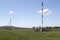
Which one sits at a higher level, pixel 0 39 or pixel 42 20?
pixel 42 20

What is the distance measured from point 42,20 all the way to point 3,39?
Result: 48.3m

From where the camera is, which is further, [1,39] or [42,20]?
[42,20]

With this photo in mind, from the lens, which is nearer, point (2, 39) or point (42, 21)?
point (2, 39)

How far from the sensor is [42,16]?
8881cm

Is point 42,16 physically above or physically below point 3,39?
above

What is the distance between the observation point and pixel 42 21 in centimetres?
8800

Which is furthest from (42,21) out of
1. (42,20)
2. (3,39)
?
(3,39)

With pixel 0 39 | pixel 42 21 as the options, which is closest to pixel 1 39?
pixel 0 39

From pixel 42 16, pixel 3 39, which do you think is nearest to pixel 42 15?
pixel 42 16

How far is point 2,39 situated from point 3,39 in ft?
0.95

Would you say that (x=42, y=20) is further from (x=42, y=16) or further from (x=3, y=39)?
(x=3, y=39)

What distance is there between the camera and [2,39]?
42.6m

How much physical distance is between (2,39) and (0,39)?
1.90ft

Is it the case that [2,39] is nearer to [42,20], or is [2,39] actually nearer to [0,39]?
[0,39]
